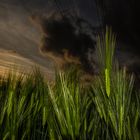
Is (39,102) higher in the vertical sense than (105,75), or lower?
lower

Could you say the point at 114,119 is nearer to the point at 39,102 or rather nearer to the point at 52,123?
the point at 52,123

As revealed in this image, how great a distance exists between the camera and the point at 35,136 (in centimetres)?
91

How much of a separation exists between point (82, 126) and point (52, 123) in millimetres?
95

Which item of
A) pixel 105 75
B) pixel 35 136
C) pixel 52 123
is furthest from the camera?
pixel 35 136

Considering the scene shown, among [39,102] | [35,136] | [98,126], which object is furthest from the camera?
[39,102]

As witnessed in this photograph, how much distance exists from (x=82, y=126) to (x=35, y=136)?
262mm

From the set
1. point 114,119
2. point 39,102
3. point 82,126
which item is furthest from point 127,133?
point 39,102

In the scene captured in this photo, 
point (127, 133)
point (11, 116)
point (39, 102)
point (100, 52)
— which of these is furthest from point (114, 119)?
point (39, 102)

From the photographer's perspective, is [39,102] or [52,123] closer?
[52,123]

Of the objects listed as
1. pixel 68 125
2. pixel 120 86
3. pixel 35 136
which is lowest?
pixel 35 136

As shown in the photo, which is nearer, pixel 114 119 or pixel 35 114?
pixel 114 119

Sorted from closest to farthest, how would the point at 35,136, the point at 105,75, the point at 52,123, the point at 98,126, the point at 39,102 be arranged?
the point at 105,75
the point at 52,123
the point at 98,126
the point at 35,136
the point at 39,102

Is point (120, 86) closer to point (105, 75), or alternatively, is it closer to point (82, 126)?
point (105, 75)

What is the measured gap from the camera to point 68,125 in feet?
2.02
